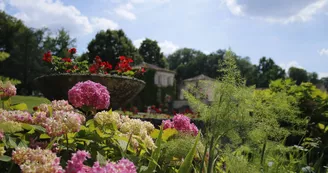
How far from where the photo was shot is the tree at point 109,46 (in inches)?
1665

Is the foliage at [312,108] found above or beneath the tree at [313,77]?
beneath

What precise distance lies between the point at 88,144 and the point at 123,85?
3418 mm

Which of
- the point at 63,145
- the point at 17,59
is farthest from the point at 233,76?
the point at 17,59

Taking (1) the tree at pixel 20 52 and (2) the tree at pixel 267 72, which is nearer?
(1) the tree at pixel 20 52

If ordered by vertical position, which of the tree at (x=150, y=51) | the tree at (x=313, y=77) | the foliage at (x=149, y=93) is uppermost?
the tree at (x=150, y=51)

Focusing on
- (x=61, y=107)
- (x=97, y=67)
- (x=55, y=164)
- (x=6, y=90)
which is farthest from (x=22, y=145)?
(x=97, y=67)

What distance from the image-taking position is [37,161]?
102 cm

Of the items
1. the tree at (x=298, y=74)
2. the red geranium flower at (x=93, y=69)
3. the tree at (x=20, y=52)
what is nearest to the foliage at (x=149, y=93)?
the tree at (x=20, y=52)

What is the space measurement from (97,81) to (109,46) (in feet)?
127

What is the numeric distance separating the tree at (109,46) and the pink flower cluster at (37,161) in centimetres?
4144

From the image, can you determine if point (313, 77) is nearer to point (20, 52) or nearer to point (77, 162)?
point (20, 52)

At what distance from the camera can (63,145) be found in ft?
4.92

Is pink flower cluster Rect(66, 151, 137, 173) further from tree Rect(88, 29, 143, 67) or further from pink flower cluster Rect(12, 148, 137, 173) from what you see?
tree Rect(88, 29, 143, 67)

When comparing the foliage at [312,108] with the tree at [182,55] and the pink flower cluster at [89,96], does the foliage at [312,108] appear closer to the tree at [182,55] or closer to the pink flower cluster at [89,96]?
the pink flower cluster at [89,96]
